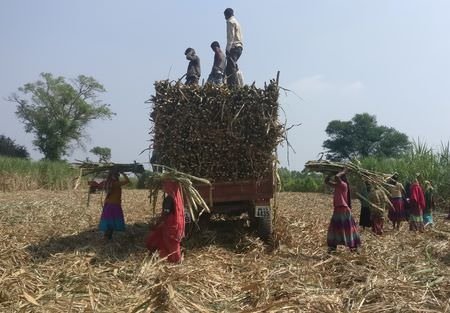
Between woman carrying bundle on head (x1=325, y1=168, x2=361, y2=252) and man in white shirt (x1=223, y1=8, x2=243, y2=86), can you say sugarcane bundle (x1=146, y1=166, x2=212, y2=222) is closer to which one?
woman carrying bundle on head (x1=325, y1=168, x2=361, y2=252)

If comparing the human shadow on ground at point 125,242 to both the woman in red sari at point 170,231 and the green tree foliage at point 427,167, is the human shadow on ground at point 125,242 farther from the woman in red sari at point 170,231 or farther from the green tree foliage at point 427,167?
the green tree foliage at point 427,167

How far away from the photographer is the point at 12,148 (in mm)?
55344

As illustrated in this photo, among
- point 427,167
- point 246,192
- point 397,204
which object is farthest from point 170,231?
point 427,167

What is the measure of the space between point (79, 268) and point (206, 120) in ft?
10.8

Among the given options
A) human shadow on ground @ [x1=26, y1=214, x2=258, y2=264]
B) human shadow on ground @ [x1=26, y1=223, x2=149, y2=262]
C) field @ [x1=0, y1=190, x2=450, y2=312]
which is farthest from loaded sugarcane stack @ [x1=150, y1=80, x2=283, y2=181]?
human shadow on ground @ [x1=26, y1=223, x2=149, y2=262]

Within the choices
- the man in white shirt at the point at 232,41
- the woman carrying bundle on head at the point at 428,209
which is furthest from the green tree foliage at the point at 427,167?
the man in white shirt at the point at 232,41

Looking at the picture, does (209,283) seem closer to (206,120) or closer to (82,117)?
(206,120)

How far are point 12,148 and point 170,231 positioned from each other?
51.6 m

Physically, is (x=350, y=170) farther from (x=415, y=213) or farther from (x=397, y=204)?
(x=415, y=213)

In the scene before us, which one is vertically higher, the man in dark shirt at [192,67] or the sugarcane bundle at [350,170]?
the man in dark shirt at [192,67]

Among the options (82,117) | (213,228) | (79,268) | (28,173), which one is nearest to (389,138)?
(82,117)

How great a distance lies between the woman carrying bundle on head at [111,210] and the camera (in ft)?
32.4

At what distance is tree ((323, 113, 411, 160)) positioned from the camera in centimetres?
6112

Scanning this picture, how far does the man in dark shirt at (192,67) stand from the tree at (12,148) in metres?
46.8
